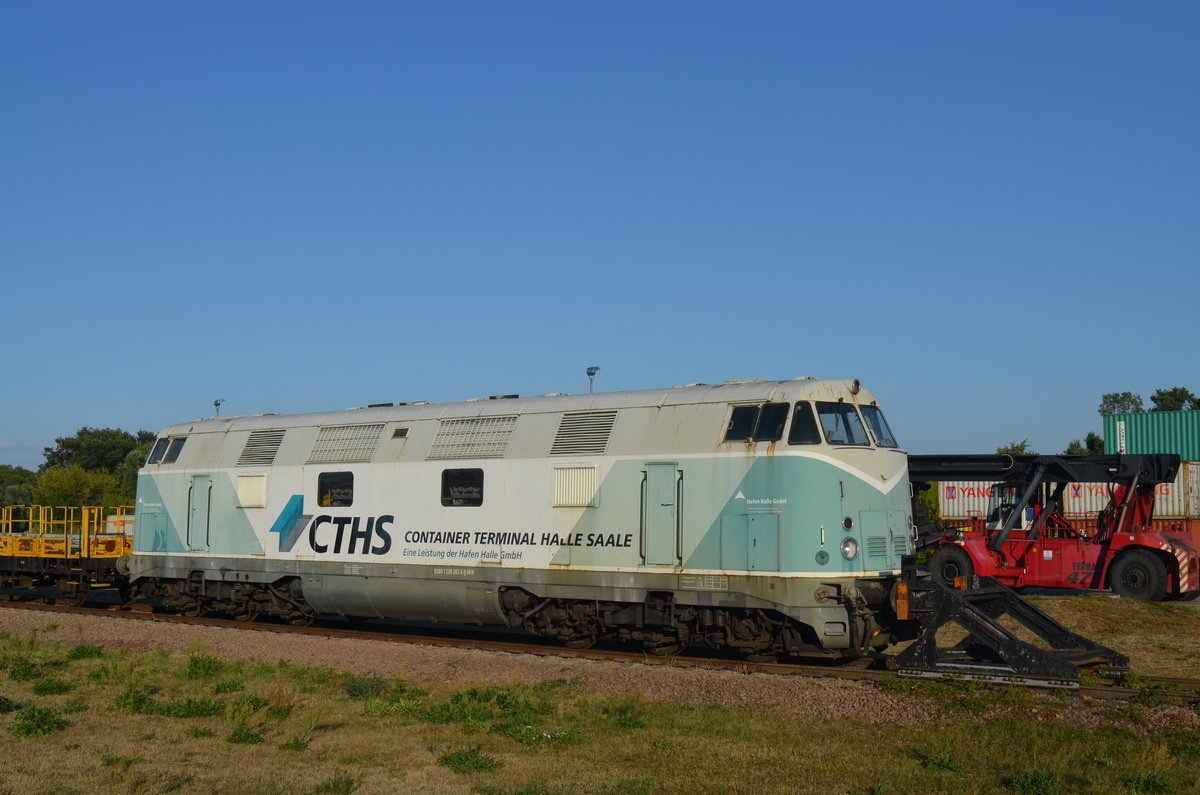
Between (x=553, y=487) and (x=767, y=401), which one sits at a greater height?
(x=767, y=401)

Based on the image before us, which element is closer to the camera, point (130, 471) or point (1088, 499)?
point (1088, 499)

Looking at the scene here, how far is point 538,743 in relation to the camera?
11.6 metres

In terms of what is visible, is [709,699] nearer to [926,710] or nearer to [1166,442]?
[926,710]

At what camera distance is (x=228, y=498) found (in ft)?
71.1

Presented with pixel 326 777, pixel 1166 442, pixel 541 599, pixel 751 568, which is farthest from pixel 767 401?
pixel 1166 442

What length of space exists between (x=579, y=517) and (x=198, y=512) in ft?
29.8

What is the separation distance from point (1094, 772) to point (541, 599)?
9.60 m

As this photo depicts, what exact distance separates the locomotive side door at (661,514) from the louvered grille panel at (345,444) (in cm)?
581

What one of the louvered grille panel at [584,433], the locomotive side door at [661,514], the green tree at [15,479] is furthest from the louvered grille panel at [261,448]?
the green tree at [15,479]

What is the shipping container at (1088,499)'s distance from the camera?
37.7 metres

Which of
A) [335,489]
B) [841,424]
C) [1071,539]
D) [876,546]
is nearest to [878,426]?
[841,424]

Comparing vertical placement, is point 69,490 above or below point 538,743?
above

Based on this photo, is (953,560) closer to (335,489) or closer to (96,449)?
(335,489)

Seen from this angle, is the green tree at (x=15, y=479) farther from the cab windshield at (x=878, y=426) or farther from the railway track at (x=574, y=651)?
the cab windshield at (x=878, y=426)
